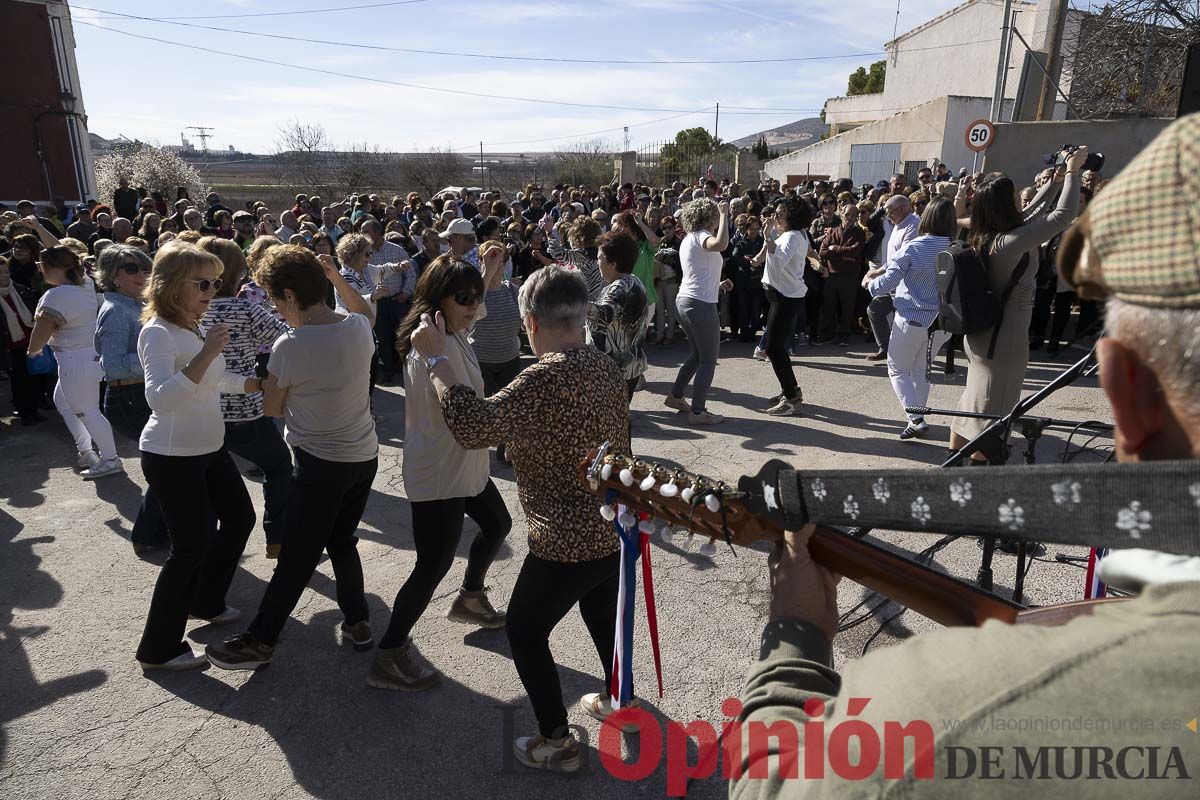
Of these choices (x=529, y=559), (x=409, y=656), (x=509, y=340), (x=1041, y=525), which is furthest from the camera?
(x=509, y=340)

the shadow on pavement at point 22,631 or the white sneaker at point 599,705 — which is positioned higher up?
the white sneaker at point 599,705

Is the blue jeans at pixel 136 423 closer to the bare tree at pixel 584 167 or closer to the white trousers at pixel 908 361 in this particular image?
the white trousers at pixel 908 361

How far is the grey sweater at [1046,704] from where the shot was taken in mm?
732

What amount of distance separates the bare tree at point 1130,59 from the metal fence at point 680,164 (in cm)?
1334

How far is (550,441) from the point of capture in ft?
8.25

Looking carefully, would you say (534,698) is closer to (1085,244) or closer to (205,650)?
(205,650)

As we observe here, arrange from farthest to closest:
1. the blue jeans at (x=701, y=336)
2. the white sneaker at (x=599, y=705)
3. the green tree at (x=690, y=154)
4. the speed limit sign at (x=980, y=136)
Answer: the green tree at (x=690, y=154)
the speed limit sign at (x=980, y=136)
the blue jeans at (x=701, y=336)
the white sneaker at (x=599, y=705)

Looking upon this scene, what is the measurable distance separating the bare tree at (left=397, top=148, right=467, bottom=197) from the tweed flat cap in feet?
117

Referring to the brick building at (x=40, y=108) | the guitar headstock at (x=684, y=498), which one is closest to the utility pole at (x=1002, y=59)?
the guitar headstock at (x=684, y=498)

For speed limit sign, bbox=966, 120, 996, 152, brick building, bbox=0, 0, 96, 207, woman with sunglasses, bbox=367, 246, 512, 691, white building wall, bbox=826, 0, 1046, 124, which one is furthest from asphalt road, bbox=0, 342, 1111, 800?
white building wall, bbox=826, 0, 1046, 124

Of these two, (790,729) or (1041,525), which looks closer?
(1041,525)

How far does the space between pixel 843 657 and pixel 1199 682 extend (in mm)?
2977

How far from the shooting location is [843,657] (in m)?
3.49

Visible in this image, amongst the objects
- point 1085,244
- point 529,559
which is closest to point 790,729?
point 1085,244
